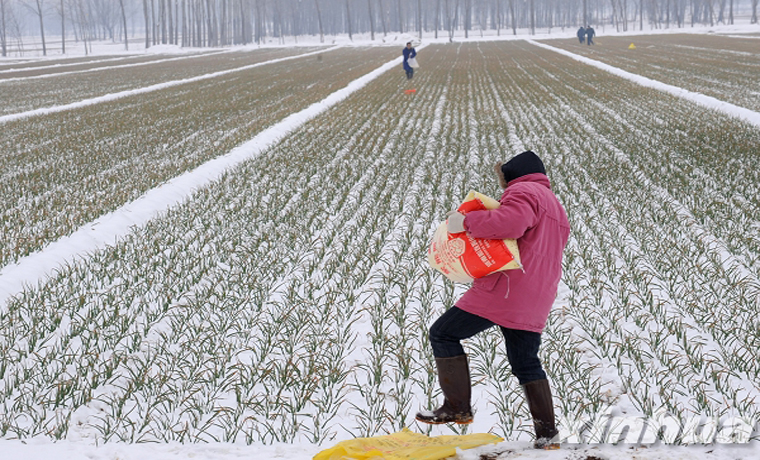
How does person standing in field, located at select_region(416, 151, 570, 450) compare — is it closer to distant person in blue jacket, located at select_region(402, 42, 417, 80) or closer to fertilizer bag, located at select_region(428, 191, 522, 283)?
fertilizer bag, located at select_region(428, 191, 522, 283)

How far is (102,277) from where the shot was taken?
680cm

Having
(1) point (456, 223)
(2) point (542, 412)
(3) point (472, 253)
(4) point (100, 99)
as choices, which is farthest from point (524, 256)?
(4) point (100, 99)

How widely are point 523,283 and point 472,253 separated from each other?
294mm

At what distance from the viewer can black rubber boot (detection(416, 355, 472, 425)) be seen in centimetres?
385

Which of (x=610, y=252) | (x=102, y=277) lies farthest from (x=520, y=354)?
(x=102, y=277)

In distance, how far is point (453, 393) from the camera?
390 cm

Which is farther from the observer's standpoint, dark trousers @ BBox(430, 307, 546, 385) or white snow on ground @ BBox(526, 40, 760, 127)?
white snow on ground @ BBox(526, 40, 760, 127)

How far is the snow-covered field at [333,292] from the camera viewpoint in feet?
14.0

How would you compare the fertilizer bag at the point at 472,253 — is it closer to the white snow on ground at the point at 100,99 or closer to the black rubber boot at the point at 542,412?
the black rubber boot at the point at 542,412

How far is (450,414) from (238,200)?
22.8 feet

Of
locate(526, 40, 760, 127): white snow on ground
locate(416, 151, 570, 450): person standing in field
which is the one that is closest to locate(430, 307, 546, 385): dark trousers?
locate(416, 151, 570, 450): person standing in field

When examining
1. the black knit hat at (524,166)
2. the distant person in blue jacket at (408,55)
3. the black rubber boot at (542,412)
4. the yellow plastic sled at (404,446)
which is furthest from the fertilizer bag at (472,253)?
the distant person in blue jacket at (408,55)

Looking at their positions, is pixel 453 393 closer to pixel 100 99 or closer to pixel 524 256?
pixel 524 256

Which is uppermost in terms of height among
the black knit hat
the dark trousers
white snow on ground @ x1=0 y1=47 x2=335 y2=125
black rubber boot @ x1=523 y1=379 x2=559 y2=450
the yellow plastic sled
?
A: white snow on ground @ x1=0 y1=47 x2=335 y2=125
